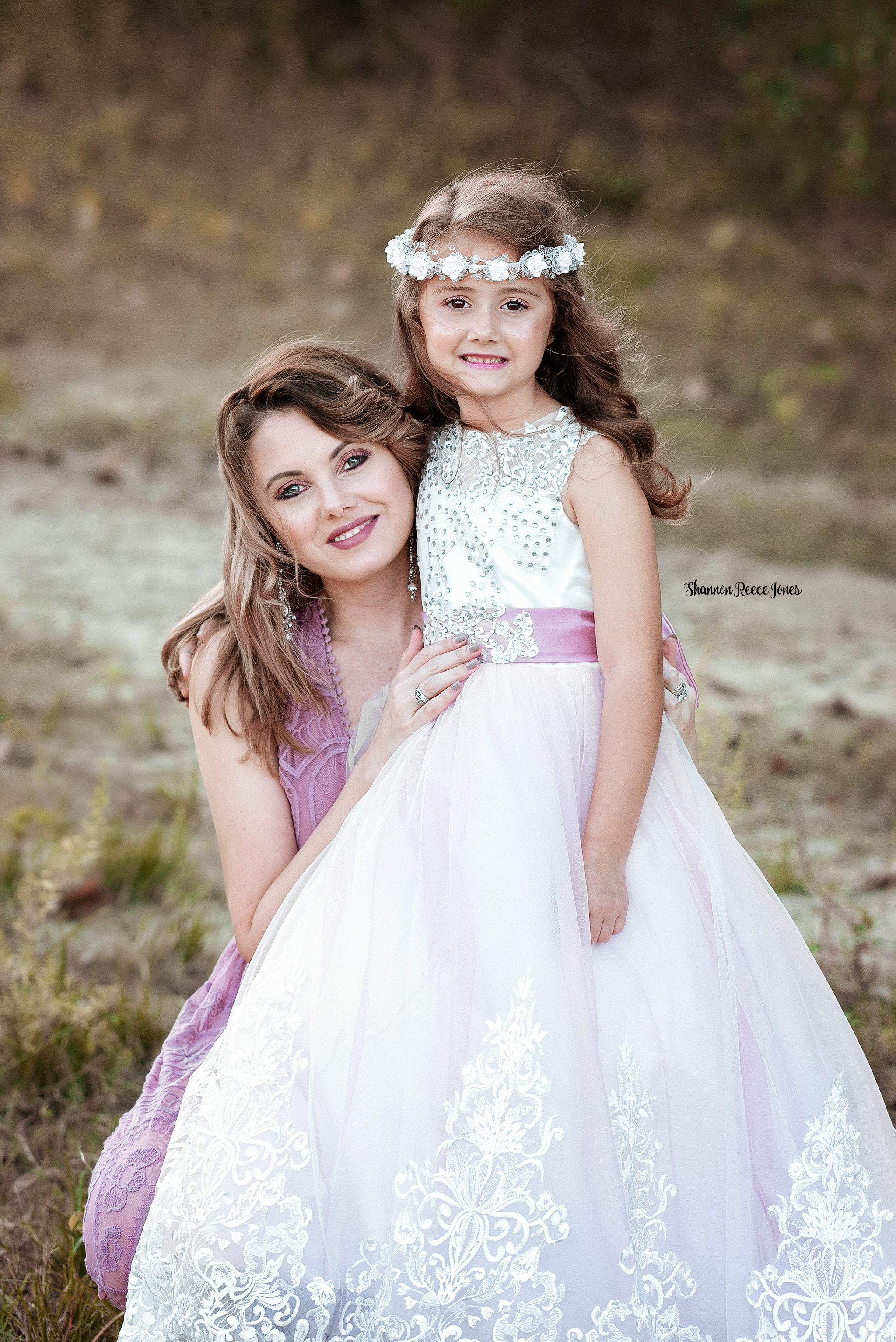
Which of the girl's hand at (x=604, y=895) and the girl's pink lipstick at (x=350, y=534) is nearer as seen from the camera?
the girl's hand at (x=604, y=895)

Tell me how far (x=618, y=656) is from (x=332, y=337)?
171 inches

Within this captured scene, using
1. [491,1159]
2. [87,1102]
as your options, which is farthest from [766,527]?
[491,1159]

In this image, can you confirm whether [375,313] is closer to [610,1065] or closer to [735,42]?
[735,42]

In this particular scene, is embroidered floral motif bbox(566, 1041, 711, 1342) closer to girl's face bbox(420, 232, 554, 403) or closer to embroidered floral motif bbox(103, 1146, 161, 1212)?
embroidered floral motif bbox(103, 1146, 161, 1212)

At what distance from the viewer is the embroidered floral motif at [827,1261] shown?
1723 mm

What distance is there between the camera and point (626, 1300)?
1683 millimetres

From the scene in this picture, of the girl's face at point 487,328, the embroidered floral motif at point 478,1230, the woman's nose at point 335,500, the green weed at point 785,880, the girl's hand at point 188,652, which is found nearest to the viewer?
the embroidered floral motif at point 478,1230

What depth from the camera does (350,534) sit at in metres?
2.30

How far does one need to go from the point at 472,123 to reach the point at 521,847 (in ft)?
28.0

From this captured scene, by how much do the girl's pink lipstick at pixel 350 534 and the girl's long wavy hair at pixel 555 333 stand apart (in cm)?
30

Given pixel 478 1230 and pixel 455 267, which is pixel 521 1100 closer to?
pixel 478 1230

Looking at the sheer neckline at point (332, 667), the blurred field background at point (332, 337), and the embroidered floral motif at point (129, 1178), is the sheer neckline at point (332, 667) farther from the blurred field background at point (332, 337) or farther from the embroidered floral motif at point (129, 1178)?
the embroidered floral motif at point (129, 1178)
